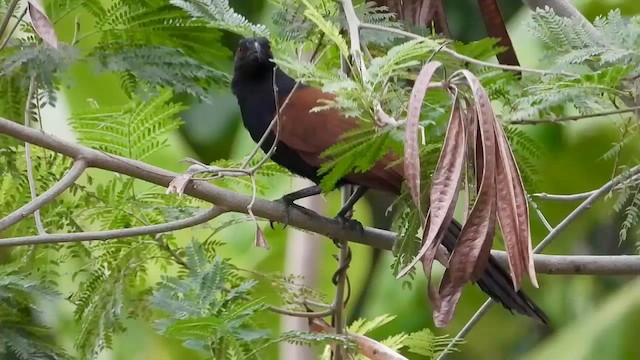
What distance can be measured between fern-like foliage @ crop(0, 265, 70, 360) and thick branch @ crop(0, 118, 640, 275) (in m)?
0.36

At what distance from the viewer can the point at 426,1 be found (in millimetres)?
1814

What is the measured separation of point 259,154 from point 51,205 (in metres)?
0.47

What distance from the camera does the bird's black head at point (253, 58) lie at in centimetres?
203

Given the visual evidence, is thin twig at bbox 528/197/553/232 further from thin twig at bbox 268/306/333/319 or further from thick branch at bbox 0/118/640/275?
thin twig at bbox 268/306/333/319

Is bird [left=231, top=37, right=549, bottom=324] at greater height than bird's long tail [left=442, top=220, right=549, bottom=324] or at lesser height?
greater

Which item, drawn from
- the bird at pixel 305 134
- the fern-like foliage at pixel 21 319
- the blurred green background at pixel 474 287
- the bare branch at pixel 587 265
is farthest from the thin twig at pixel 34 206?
the blurred green background at pixel 474 287

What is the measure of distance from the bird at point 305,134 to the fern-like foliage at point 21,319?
0.50 metres

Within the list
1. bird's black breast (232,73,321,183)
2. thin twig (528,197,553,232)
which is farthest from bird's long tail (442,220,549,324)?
bird's black breast (232,73,321,183)

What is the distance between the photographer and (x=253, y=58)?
209 centimetres

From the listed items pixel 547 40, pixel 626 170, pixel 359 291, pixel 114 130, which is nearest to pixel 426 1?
pixel 547 40

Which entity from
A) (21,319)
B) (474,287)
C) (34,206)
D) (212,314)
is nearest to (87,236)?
(34,206)

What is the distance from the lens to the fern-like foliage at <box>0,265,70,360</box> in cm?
166

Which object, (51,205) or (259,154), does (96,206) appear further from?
(259,154)

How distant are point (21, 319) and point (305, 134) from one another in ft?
2.18
